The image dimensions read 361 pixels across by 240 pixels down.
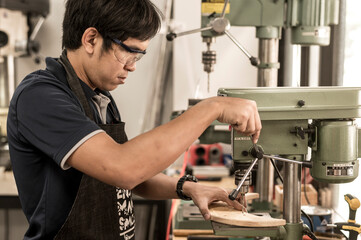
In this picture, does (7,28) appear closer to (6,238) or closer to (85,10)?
(6,238)

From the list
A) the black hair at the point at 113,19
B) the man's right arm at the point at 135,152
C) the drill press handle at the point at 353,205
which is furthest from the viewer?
the drill press handle at the point at 353,205

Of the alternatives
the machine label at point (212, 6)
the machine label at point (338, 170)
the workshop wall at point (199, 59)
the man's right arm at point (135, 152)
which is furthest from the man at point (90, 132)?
the workshop wall at point (199, 59)

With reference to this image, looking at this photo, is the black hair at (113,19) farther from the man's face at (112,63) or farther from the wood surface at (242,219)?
the wood surface at (242,219)

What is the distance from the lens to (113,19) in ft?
3.97

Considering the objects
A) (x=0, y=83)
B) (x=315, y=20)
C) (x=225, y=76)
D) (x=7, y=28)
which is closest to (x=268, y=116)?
(x=315, y=20)

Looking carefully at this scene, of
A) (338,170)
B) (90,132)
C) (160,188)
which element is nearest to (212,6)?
(160,188)

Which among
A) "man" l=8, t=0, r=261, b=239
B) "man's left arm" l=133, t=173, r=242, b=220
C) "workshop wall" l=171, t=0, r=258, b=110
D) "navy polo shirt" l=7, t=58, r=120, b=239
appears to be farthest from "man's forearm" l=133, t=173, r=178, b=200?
"workshop wall" l=171, t=0, r=258, b=110

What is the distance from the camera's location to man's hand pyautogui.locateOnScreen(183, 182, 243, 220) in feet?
4.67

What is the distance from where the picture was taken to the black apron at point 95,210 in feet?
4.09

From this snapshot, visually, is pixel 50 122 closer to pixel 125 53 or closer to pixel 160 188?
pixel 125 53

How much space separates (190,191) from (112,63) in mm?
482

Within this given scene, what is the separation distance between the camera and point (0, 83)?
3.28 meters

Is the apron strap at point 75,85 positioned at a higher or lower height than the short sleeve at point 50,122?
higher

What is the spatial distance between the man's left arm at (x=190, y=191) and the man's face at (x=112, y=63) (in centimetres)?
40
